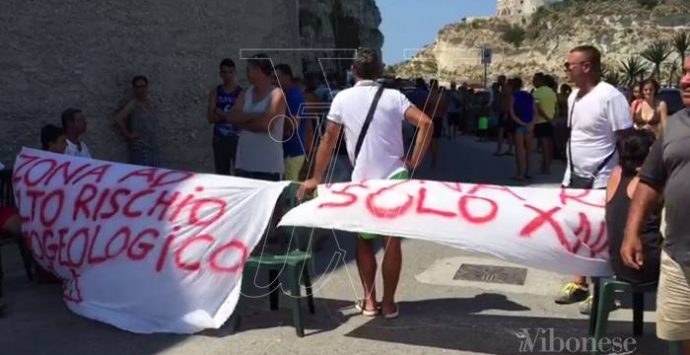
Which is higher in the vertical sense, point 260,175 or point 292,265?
point 260,175

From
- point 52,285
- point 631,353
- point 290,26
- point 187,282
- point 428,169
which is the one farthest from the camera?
point 290,26

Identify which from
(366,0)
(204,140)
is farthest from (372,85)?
(366,0)

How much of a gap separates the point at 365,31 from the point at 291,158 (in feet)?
222

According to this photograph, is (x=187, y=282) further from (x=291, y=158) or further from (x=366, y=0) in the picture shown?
(x=366, y=0)

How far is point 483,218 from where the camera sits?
15.7 feet

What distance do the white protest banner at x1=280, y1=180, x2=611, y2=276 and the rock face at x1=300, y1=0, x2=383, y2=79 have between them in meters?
27.9

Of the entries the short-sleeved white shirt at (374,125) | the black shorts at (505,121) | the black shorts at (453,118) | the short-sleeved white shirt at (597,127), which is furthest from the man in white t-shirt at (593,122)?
the black shorts at (453,118)

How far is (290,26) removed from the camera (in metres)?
15.5

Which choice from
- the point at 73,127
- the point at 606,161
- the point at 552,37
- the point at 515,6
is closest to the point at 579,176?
the point at 606,161

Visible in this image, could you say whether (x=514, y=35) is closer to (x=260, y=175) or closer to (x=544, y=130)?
(x=544, y=130)

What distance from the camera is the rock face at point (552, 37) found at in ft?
229

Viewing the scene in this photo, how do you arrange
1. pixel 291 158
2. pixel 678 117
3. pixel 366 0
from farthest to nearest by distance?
pixel 366 0, pixel 291 158, pixel 678 117

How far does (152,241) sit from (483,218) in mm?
2203

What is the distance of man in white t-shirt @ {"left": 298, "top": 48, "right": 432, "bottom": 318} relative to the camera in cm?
528
